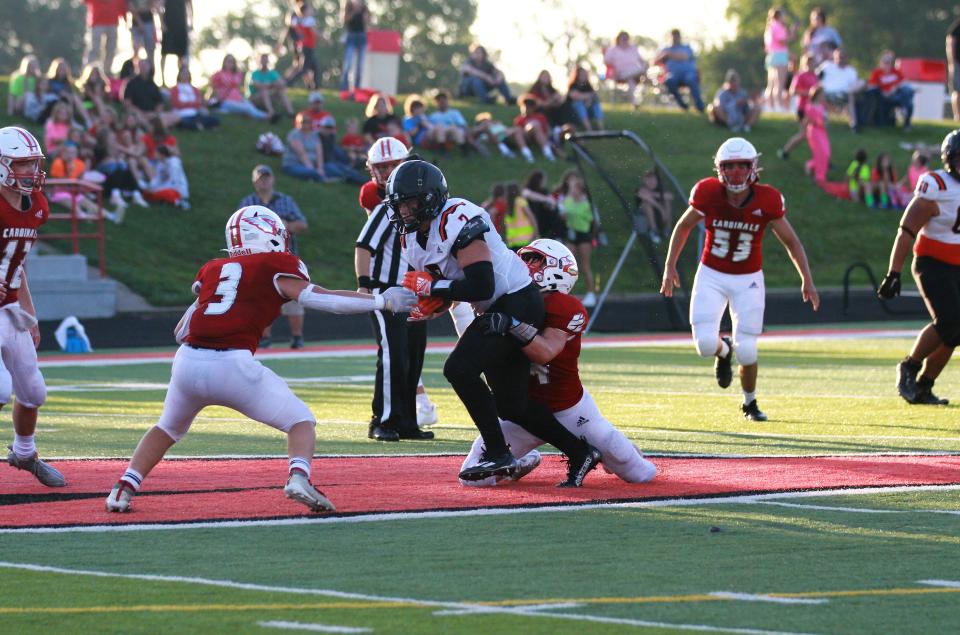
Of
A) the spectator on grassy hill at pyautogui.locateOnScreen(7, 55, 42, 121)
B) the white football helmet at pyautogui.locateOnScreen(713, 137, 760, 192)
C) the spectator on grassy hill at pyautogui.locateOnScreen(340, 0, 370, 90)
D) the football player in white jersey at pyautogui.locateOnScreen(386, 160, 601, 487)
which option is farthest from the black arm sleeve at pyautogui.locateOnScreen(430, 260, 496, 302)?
the spectator on grassy hill at pyautogui.locateOnScreen(340, 0, 370, 90)

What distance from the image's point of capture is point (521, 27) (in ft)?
239

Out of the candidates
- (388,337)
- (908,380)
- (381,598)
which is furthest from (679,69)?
(381,598)

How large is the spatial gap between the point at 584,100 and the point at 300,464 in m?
23.5

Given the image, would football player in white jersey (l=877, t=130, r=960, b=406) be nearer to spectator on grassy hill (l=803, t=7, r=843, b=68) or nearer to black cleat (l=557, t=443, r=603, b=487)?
black cleat (l=557, t=443, r=603, b=487)

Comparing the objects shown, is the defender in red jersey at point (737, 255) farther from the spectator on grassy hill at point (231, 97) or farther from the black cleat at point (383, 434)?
the spectator on grassy hill at point (231, 97)

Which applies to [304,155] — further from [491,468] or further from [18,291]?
[491,468]

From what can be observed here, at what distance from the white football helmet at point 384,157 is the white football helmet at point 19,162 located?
9.47 ft

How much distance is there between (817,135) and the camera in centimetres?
3341

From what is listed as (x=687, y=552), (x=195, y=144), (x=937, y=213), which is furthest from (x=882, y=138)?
(x=687, y=552)

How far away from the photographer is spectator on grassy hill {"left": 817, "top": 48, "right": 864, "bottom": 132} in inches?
1396

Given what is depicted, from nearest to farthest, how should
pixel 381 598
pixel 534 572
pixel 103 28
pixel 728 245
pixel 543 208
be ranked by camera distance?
1. pixel 381 598
2. pixel 534 572
3. pixel 728 245
4. pixel 543 208
5. pixel 103 28

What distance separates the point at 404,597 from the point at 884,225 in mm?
28483

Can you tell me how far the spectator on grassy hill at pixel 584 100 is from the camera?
30266 millimetres

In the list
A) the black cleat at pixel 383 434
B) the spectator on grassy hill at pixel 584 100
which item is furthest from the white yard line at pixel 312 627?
the spectator on grassy hill at pixel 584 100
